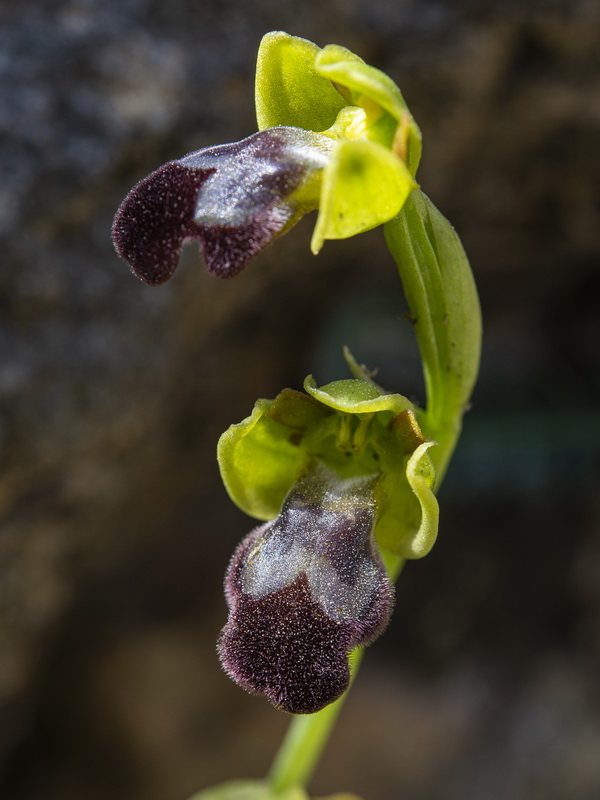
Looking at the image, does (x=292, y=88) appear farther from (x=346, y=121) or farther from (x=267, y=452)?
(x=267, y=452)

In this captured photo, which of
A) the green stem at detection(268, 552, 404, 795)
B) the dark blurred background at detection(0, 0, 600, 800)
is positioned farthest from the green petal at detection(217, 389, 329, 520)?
the dark blurred background at detection(0, 0, 600, 800)

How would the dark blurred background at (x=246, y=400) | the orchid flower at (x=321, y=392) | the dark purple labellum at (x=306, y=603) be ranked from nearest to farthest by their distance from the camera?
the orchid flower at (x=321, y=392) → the dark purple labellum at (x=306, y=603) → the dark blurred background at (x=246, y=400)

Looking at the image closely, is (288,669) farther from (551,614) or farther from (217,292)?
(551,614)

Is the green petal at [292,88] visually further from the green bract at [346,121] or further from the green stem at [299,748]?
the green stem at [299,748]

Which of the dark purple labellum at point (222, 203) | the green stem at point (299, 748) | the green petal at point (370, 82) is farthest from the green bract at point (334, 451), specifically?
the green stem at point (299, 748)

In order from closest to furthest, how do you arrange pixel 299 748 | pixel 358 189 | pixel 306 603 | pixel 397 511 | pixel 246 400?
pixel 358 189 < pixel 306 603 < pixel 397 511 < pixel 299 748 < pixel 246 400

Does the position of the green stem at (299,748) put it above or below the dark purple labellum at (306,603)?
below

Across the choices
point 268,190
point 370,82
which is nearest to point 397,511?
point 268,190
